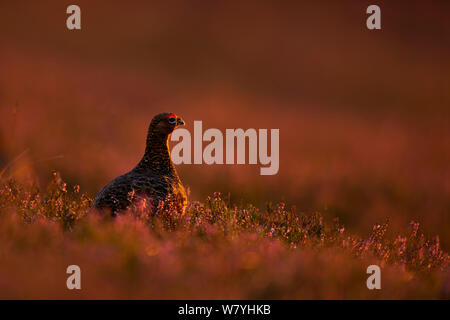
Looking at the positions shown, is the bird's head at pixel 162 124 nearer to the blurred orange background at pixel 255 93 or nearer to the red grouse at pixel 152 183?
the red grouse at pixel 152 183

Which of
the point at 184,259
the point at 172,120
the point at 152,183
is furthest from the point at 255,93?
the point at 184,259

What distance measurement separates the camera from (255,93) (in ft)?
97.1

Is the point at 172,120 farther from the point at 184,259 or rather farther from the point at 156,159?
the point at 184,259

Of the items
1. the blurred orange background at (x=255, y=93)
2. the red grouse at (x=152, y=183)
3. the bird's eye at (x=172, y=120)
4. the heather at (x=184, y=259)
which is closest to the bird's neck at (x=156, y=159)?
the red grouse at (x=152, y=183)

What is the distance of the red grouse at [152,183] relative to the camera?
4.54 metres

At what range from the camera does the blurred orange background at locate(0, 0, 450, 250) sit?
1163 cm

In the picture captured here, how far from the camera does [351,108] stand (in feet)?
97.1

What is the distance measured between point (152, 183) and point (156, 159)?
0.71m

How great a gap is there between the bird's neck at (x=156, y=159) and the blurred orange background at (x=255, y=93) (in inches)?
51.5
